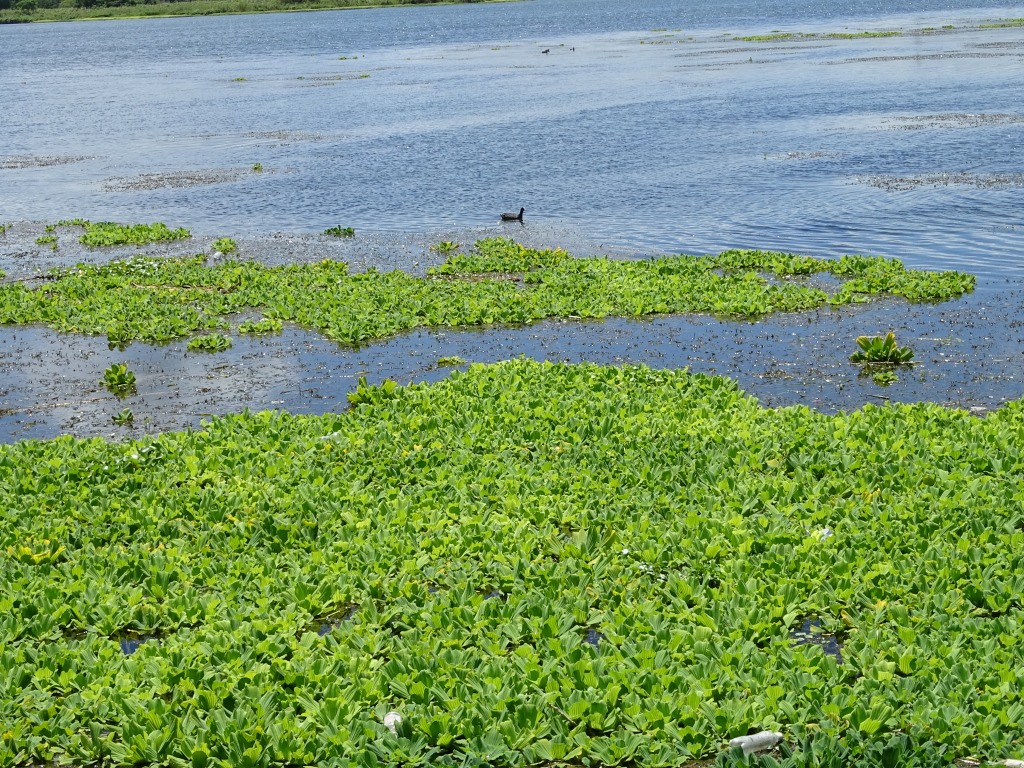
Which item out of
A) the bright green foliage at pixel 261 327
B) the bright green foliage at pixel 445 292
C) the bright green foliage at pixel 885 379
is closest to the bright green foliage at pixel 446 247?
the bright green foliage at pixel 445 292

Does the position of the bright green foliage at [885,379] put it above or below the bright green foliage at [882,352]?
below

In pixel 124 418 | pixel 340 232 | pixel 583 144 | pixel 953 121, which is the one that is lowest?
pixel 124 418

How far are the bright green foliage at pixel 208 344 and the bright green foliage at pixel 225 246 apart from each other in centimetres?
799

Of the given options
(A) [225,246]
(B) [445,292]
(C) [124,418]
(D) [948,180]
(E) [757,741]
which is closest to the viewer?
(E) [757,741]

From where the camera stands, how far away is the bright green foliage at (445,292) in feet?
66.8

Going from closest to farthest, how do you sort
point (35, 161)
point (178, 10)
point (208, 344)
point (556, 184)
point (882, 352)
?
point (882, 352)
point (208, 344)
point (556, 184)
point (35, 161)
point (178, 10)

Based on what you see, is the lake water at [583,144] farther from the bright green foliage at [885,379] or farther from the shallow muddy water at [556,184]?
the bright green foliage at [885,379]

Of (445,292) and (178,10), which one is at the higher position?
(178,10)

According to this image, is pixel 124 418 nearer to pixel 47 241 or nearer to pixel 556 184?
pixel 47 241

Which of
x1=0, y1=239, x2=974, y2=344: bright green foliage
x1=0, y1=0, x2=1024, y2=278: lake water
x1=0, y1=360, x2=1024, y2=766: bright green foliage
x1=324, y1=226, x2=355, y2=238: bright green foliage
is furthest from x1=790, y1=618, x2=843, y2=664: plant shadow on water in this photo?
x1=324, y1=226, x2=355, y2=238: bright green foliage

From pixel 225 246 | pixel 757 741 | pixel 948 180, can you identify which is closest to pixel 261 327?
pixel 225 246

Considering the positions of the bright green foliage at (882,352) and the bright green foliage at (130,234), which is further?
the bright green foliage at (130,234)

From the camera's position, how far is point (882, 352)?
673 inches

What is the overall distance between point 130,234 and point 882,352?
1945cm
